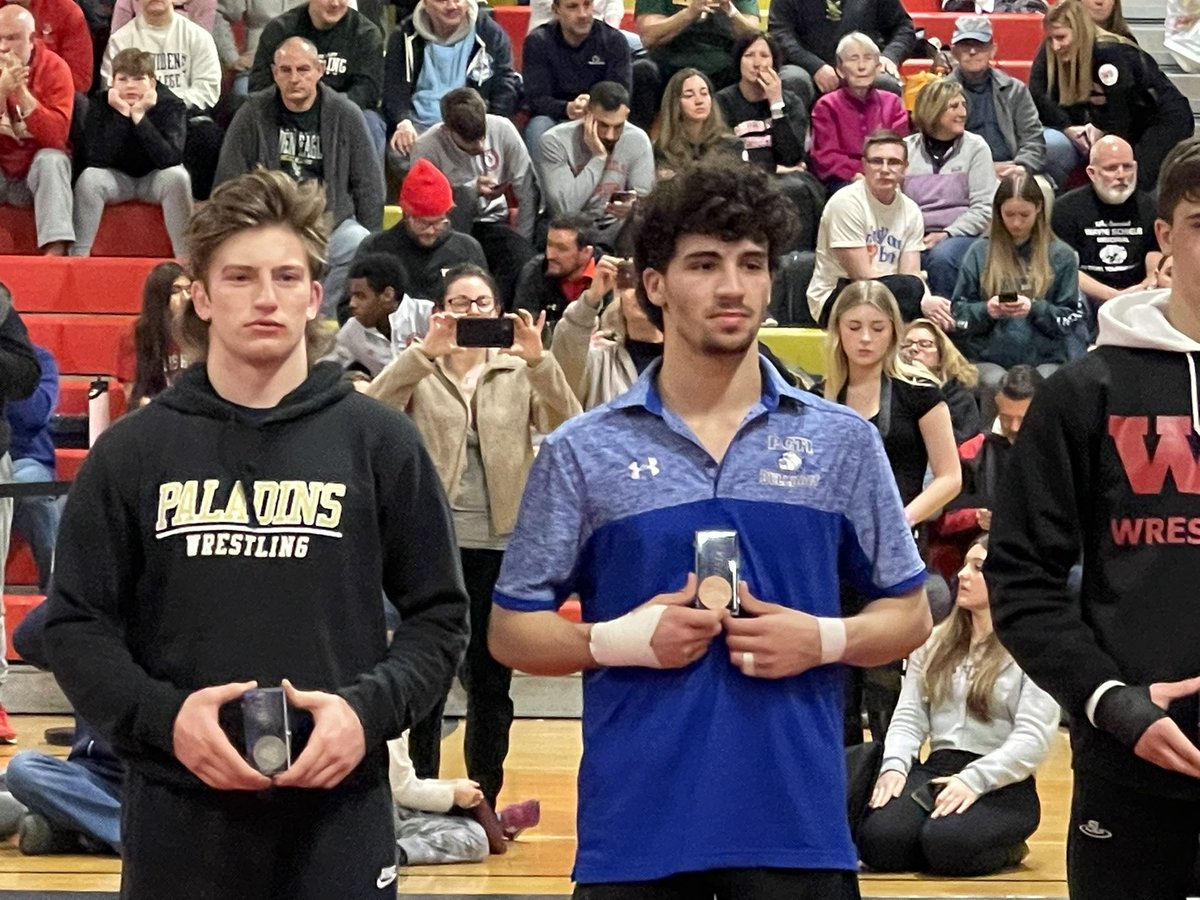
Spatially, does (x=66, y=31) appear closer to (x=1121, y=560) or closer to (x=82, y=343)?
(x=82, y=343)

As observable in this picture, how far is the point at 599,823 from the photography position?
287 cm

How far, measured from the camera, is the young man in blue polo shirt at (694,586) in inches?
111

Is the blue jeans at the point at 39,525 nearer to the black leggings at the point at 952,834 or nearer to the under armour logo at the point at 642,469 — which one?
the black leggings at the point at 952,834

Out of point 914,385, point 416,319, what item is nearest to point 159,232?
point 416,319

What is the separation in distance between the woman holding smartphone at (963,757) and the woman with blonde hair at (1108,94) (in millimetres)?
5470

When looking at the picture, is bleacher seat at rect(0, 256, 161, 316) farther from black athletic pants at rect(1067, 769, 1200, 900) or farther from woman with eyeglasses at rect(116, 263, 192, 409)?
black athletic pants at rect(1067, 769, 1200, 900)

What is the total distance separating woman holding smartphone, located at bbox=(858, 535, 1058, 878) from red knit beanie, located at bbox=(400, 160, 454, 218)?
317 centimetres

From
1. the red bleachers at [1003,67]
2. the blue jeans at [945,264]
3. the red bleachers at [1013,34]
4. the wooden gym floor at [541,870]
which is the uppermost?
the red bleachers at [1013,34]

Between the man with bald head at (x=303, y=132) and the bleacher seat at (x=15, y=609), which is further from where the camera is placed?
the man with bald head at (x=303, y=132)

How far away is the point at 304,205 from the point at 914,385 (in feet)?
11.2

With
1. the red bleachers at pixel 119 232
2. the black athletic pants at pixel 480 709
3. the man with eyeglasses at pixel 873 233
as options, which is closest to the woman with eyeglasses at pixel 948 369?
the man with eyeglasses at pixel 873 233

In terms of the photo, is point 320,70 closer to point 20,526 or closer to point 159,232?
point 159,232

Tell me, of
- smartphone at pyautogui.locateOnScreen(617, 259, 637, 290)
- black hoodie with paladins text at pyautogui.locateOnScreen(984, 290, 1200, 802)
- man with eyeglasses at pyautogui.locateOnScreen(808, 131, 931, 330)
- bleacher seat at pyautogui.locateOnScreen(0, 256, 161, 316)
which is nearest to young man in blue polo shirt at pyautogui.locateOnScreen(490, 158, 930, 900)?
black hoodie with paladins text at pyautogui.locateOnScreen(984, 290, 1200, 802)

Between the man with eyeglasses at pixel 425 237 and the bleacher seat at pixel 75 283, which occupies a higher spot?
the man with eyeglasses at pixel 425 237
